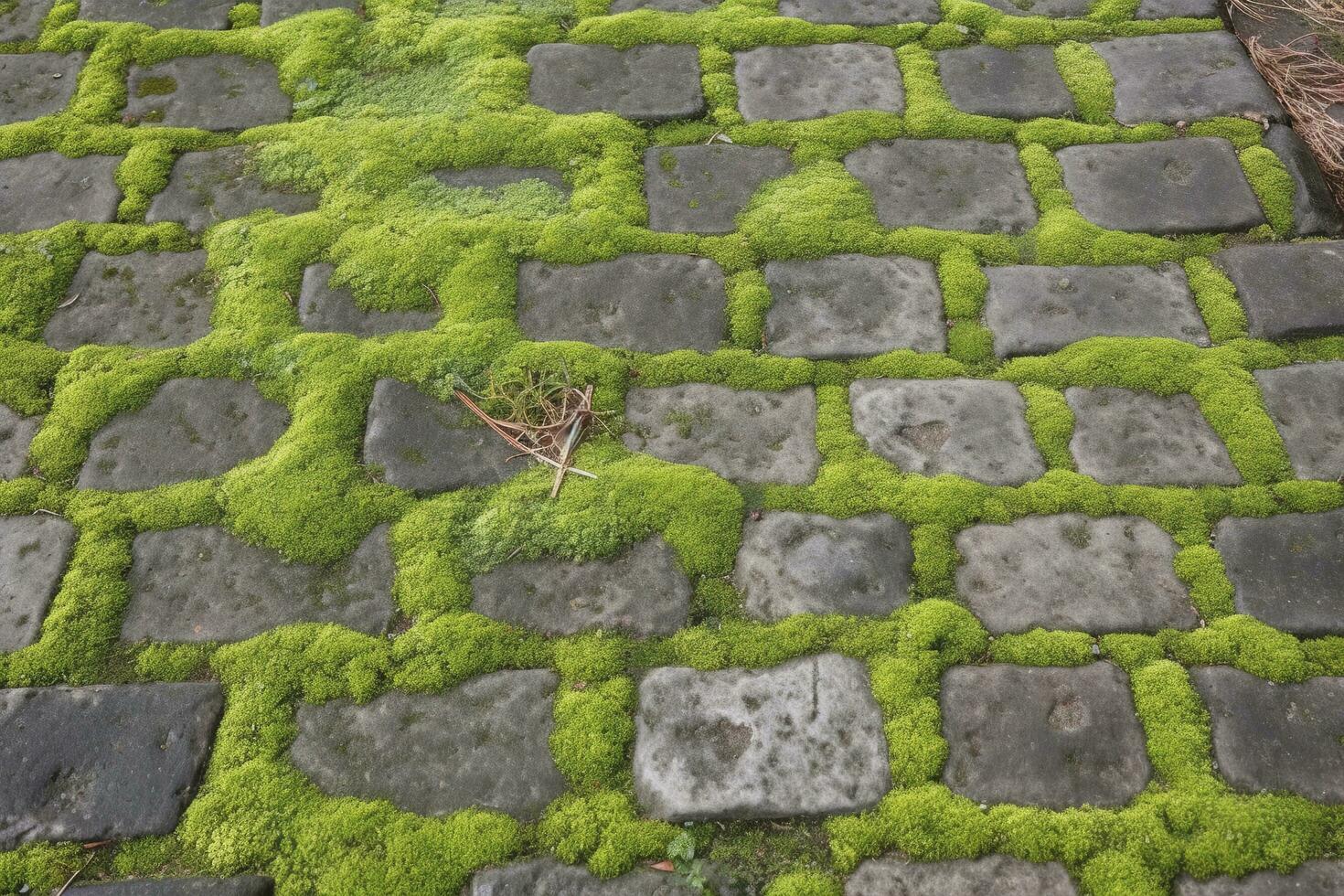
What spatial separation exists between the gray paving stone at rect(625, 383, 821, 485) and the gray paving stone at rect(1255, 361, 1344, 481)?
1.45m

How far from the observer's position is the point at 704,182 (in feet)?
11.9

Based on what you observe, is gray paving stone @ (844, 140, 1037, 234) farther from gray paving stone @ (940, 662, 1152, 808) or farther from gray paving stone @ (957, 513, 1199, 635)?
gray paving stone @ (940, 662, 1152, 808)

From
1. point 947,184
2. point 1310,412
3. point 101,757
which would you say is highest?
point 947,184

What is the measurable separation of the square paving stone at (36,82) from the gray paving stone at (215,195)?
765 millimetres

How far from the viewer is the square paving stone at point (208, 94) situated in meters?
3.87

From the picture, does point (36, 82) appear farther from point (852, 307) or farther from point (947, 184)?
point (947, 184)

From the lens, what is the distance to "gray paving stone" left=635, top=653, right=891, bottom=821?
2238 mm

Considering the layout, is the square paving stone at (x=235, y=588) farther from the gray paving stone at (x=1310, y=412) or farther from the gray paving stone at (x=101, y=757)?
the gray paving stone at (x=1310, y=412)

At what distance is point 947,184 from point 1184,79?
1.27 m

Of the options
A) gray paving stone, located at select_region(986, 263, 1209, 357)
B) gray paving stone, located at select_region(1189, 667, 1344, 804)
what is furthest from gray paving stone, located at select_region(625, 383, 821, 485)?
gray paving stone, located at select_region(1189, 667, 1344, 804)

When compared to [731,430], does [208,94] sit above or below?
above

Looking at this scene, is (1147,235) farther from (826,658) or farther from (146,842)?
(146,842)

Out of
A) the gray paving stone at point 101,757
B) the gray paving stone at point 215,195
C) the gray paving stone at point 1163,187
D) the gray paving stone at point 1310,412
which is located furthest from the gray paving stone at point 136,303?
the gray paving stone at point 1310,412

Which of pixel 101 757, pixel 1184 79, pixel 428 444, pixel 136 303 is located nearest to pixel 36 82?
pixel 136 303
